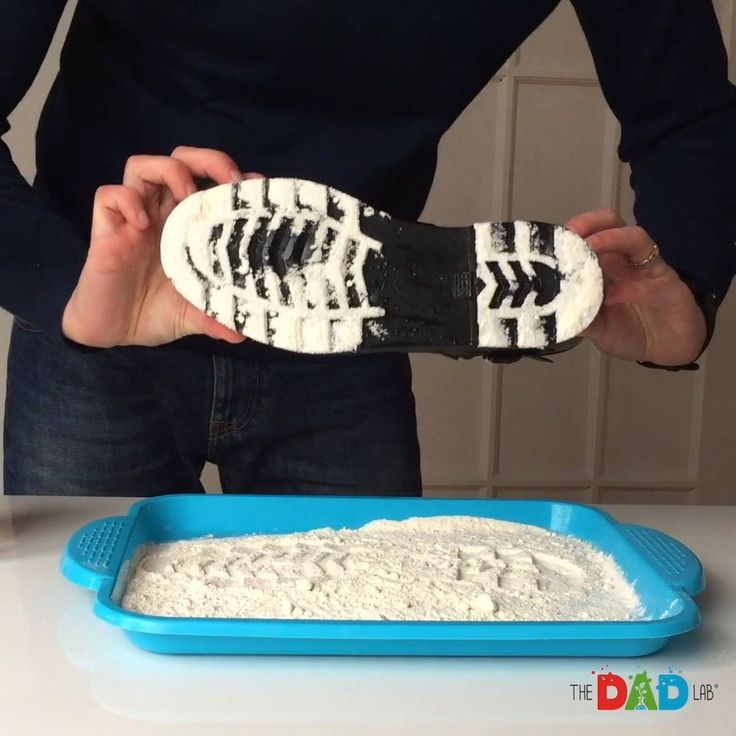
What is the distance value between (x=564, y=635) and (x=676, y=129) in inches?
18.0

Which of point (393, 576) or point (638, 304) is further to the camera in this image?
point (638, 304)

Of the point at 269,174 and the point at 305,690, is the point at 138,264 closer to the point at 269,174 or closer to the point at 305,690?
the point at 269,174

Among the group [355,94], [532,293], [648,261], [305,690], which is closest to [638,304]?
[648,261]

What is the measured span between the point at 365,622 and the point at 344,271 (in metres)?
0.20

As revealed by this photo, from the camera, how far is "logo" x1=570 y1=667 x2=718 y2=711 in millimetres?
488

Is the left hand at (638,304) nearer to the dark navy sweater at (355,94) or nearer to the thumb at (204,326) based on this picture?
the dark navy sweater at (355,94)

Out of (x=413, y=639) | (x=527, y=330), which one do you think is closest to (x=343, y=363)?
(x=527, y=330)

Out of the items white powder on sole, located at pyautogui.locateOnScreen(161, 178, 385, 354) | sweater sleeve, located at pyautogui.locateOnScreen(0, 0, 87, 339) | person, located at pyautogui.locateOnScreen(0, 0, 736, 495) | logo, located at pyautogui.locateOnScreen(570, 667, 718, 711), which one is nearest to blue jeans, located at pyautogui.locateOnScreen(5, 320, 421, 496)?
person, located at pyautogui.locateOnScreen(0, 0, 736, 495)

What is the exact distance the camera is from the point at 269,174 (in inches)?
30.5

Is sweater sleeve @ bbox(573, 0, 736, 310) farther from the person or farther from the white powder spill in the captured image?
the white powder spill

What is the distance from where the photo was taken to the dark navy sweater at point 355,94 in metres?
0.72

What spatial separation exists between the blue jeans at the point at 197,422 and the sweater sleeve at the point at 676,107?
0.26 meters

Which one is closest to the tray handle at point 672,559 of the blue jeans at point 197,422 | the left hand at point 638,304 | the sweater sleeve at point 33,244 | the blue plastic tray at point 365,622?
the blue plastic tray at point 365,622

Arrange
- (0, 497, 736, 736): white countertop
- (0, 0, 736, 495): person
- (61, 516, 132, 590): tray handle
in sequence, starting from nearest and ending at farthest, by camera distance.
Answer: (0, 497, 736, 736): white countertop < (61, 516, 132, 590): tray handle < (0, 0, 736, 495): person
